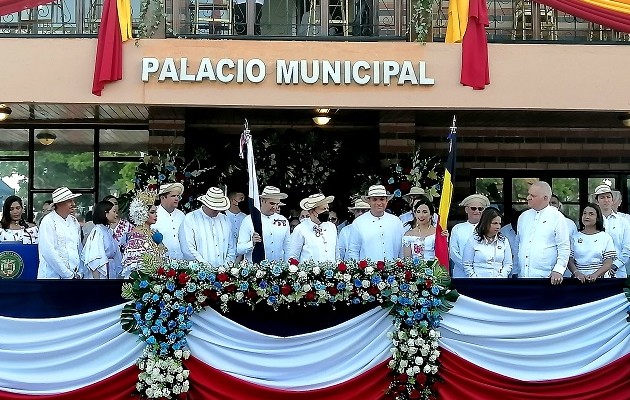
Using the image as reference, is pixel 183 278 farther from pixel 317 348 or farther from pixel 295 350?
pixel 317 348

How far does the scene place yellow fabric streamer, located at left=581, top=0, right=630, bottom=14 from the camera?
10.1m

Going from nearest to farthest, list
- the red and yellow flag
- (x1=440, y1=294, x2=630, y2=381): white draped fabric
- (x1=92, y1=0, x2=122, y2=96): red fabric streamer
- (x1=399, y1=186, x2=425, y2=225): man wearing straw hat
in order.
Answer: (x1=440, y1=294, x2=630, y2=381): white draped fabric < the red and yellow flag < (x1=92, y1=0, x2=122, y2=96): red fabric streamer < (x1=399, y1=186, x2=425, y2=225): man wearing straw hat

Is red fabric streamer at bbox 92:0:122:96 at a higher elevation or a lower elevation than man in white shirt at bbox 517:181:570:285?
higher

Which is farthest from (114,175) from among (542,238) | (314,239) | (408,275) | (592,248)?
(592,248)

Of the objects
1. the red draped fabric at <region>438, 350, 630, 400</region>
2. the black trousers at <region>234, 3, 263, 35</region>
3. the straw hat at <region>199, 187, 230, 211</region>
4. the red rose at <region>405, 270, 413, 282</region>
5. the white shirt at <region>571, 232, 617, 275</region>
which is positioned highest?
the black trousers at <region>234, 3, 263, 35</region>

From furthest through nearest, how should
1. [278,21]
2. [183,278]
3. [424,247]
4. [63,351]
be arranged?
[278,21]
[424,247]
[63,351]
[183,278]

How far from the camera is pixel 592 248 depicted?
26.5 ft

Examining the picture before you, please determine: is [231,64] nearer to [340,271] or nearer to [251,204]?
[251,204]

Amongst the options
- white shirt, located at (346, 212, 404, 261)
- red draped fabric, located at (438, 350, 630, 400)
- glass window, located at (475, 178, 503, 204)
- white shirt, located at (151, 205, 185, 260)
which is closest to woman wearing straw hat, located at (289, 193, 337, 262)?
white shirt, located at (346, 212, 404, 261)

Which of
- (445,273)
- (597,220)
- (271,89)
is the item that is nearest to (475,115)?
(271,89)

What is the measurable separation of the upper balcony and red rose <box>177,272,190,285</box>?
4.16 meters

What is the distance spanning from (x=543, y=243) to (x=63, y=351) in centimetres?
432

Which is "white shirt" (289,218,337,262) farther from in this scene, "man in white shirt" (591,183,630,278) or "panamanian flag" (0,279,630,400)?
"man in white shirt" (591,183,630,278)

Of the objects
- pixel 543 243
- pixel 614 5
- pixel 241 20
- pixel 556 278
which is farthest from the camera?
pixel 241 20
